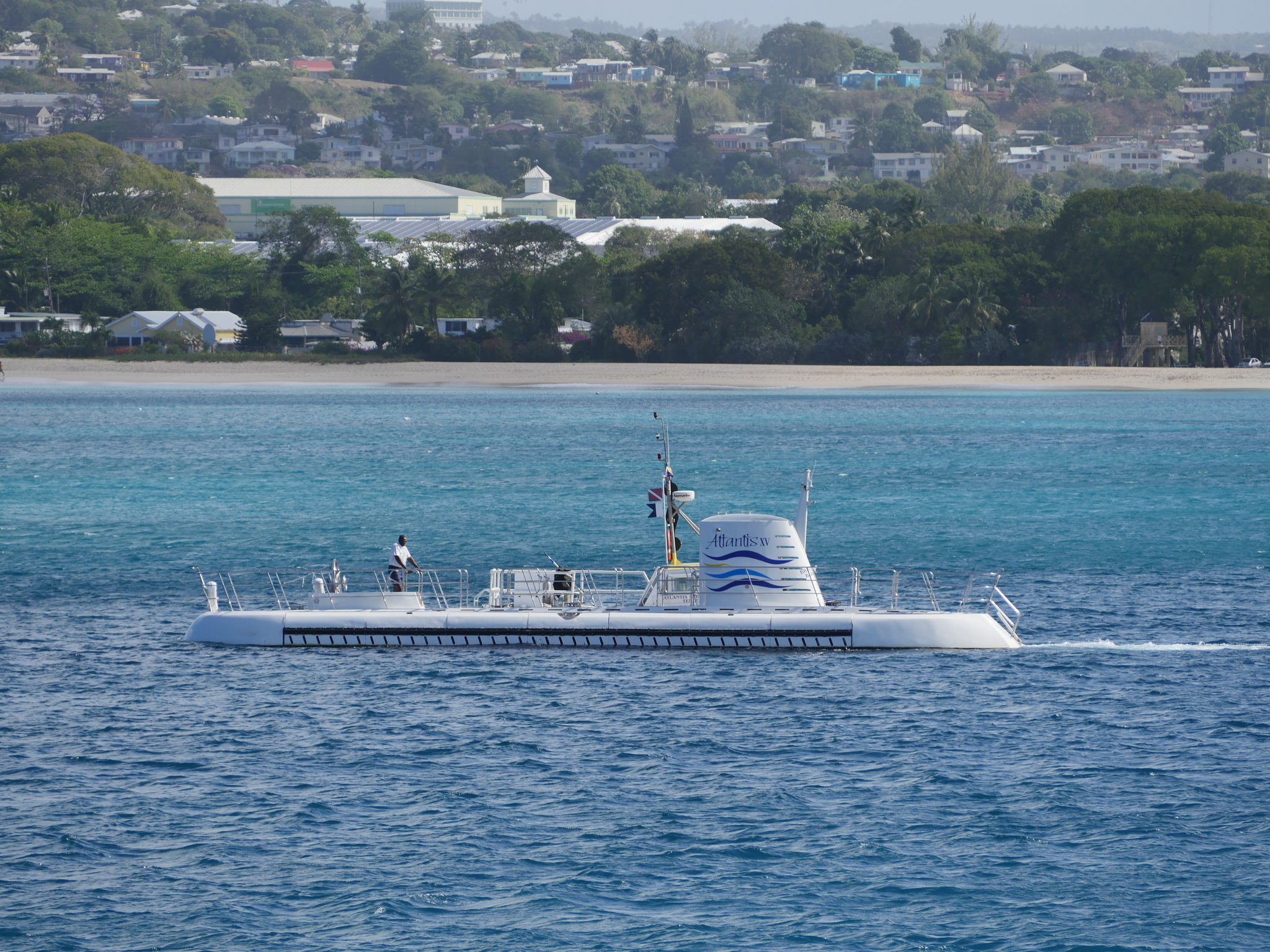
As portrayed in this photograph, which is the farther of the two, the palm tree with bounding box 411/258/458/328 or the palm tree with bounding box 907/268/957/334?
the palm tree with bounding box 411/258/458/328

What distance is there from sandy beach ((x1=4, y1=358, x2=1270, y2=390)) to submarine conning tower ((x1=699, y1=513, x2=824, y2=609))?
306 ft

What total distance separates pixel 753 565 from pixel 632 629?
2.96 meters

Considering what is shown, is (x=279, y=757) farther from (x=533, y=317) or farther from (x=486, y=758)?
(x=533, y=317)

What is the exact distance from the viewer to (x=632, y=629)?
35.6 m

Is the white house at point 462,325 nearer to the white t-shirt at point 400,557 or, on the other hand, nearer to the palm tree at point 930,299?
the palm tree at point 930,299

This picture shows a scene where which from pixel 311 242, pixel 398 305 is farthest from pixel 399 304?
pixel 311 242

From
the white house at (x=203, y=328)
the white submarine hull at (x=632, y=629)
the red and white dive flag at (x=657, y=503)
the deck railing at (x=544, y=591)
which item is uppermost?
the white house at (x=203, y=328)

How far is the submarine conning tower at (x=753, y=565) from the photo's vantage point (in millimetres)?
35250

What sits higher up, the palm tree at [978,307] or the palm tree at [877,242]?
the palm tree at [877,242]

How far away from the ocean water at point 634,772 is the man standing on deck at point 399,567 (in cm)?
205

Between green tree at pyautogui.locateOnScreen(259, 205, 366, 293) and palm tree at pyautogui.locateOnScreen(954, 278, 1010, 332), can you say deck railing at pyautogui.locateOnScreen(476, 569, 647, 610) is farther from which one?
green tree at pyautogui.locateOnScreen(259, 205, 366, 293)

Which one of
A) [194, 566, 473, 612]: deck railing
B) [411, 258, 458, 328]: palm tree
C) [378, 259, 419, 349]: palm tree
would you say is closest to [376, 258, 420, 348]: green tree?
[378, 259, 419, 349]: palm tree

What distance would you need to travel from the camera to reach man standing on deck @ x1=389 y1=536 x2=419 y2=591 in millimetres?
36594

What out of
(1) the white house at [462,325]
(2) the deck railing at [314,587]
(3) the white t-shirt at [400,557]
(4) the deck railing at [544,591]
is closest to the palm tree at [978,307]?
(1) the white house at [462,325]
